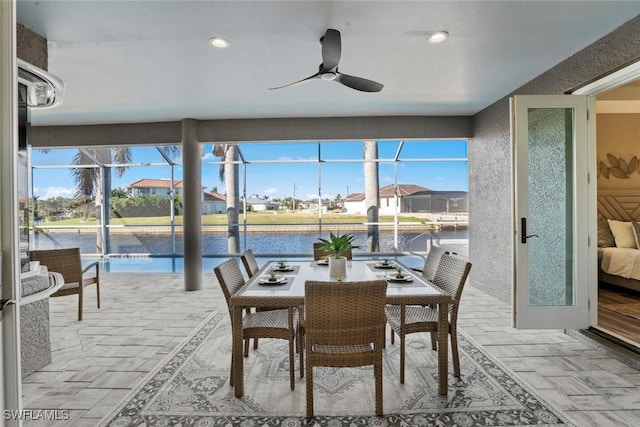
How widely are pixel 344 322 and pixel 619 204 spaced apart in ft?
17.2

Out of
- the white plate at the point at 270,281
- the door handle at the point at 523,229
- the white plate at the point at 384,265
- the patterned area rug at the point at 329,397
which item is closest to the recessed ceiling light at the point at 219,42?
the white plate at the point at 270,281

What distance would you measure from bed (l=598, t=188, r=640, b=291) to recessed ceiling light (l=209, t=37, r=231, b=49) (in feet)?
16.4

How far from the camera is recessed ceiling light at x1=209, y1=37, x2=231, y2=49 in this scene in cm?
261

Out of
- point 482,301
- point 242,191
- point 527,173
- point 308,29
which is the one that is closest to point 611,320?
point 482,301

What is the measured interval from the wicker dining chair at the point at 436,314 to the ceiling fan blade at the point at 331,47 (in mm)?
1675

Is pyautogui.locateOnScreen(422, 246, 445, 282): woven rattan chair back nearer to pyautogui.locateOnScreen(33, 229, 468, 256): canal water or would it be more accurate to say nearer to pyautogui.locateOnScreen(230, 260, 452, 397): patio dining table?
pyautogui.locateOnScreen(230, 260, 452, 397): patio dining table

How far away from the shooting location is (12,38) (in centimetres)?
Answer: 109

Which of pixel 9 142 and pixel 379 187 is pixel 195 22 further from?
pixel 379 187

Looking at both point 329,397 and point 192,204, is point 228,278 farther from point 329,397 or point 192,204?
point 192,204

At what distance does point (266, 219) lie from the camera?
26.0ft

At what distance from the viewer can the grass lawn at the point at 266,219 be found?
7469 millimetres

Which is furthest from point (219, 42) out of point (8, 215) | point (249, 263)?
point (8, 215)

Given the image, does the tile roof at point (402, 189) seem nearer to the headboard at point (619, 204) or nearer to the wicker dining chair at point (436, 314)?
the headboard at point (619, 204)

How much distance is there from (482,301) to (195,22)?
4148 mm
